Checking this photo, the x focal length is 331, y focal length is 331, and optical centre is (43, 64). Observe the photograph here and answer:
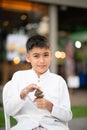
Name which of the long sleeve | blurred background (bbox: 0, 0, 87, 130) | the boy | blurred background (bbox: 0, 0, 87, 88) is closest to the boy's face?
the boy

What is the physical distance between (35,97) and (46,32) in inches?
222

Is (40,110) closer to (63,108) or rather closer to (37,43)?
(63,108)

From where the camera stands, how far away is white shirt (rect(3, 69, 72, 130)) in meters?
2.42

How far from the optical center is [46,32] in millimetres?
7965

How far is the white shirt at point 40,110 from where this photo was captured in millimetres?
2424

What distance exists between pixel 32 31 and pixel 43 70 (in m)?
5.98

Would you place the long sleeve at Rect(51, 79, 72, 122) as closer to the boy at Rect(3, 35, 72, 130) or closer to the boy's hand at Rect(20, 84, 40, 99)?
the boy at Rect(3, 35, 72, 130)

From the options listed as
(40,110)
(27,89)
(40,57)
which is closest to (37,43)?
(40,57)

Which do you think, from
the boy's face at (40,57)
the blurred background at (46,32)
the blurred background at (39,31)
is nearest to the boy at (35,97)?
the boy's face at (40,57)

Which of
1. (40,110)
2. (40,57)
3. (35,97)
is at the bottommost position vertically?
(40,110)

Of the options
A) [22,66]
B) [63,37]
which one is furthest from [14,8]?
[63,37]

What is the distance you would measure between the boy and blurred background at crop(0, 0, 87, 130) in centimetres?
421

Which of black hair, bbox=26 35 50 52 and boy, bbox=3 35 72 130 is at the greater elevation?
black hair, bbox=26 35 50 52

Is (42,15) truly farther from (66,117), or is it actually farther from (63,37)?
(66,117)
